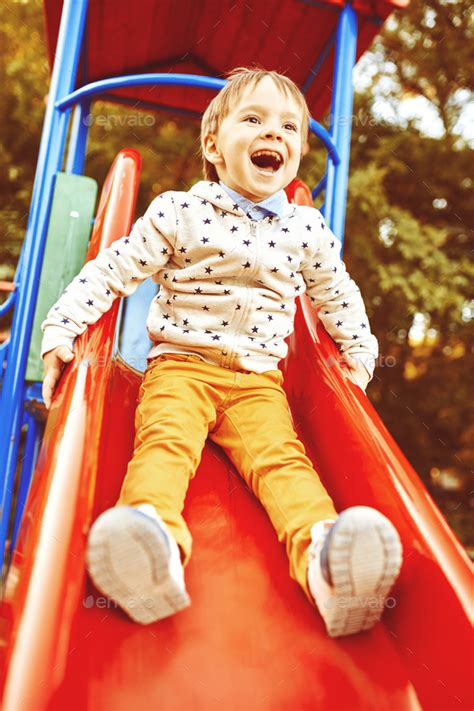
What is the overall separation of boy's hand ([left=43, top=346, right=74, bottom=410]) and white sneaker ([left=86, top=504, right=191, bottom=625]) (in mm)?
554

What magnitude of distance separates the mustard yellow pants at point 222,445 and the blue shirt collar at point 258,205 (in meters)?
0.41

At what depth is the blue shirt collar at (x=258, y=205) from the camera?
168 centimetres

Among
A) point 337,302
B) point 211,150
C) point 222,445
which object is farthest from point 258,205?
point 222,445

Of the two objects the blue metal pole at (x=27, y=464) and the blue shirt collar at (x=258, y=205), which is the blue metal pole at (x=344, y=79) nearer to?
the blue shirt collar at (x=258, y=205)

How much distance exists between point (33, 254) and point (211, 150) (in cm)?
78

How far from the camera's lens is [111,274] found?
156 cm

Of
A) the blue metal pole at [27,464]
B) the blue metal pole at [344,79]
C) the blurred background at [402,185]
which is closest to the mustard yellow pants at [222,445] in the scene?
the blue metal pole at [27,464]

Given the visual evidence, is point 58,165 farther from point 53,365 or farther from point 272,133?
point 53,365

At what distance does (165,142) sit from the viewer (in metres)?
6.31

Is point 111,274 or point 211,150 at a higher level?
point 211,150

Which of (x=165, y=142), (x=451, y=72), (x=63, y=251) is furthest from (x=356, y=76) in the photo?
(x=63, y=251)

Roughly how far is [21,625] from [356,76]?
7.08m

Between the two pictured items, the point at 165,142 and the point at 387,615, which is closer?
the point at 387,615

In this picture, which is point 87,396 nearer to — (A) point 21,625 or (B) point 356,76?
(A) point 21,625
